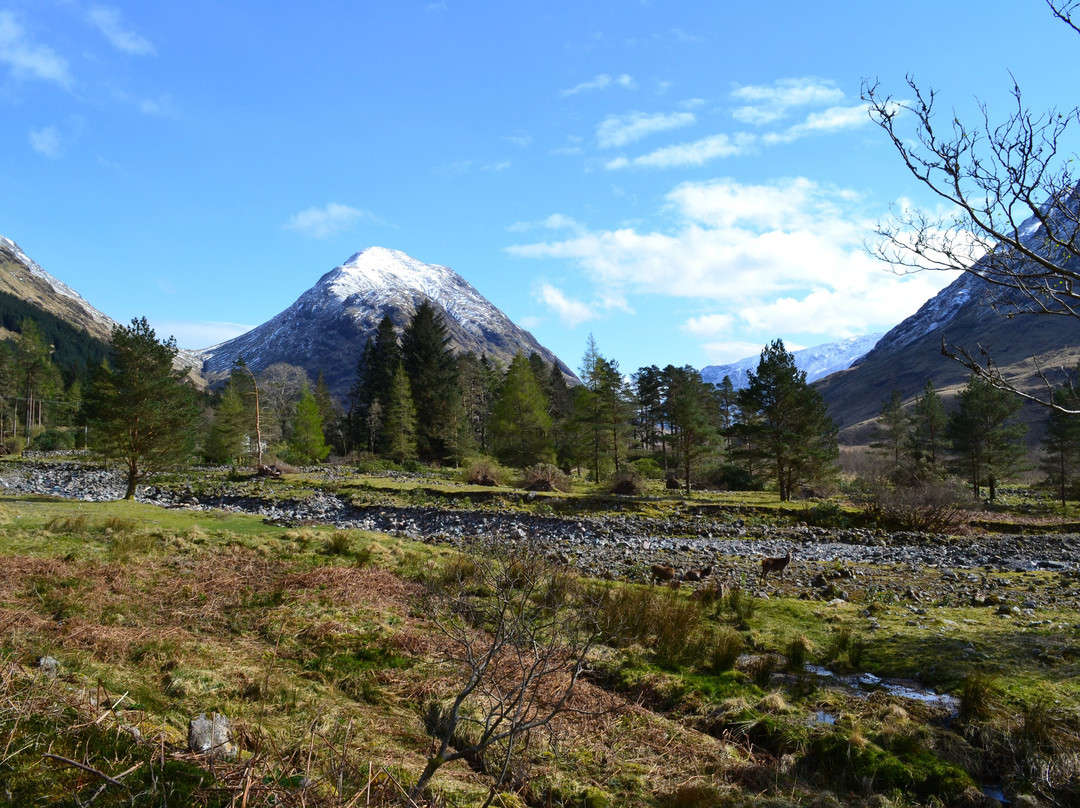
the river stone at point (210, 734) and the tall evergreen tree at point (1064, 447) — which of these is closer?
the river stone at point (210, 734)

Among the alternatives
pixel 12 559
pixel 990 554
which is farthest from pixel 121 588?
pixel 990 554

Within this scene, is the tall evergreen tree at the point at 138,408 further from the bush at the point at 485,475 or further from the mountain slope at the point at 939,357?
the mountain slope at the point at 939,357

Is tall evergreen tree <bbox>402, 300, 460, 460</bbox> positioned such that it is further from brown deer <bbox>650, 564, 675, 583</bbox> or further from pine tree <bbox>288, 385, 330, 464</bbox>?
brown deer <bbox>650, 564, 675, 583</bbox>

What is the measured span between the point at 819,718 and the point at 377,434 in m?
50.5

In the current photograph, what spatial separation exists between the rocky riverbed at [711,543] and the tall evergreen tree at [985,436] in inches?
618

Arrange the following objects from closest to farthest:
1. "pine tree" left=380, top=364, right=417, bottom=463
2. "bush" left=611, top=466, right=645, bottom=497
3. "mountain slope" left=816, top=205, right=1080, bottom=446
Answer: "bush" left=611, top=466, right=645, bottom=497
"pine tree" left=380, top=364, right=417, bottom=463
"mountain slope" left=816, top=205, right=1080, bottom=446

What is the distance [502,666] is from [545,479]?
1079 inches

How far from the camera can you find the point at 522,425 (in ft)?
135

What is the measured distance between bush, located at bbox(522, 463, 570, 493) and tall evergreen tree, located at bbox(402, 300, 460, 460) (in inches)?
578

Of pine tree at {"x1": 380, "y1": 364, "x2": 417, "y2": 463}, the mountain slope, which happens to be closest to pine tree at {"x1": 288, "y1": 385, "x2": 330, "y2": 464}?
pine tree at {"x1": 380, "y1": 364, "x2": 417, "y2": 463}

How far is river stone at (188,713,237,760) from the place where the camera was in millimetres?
3372

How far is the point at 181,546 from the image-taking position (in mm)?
10562

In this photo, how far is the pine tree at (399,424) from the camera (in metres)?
46.0

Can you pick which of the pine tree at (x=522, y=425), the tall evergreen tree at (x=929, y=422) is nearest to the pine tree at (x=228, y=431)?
the pine tree at (x=522, y=425)
